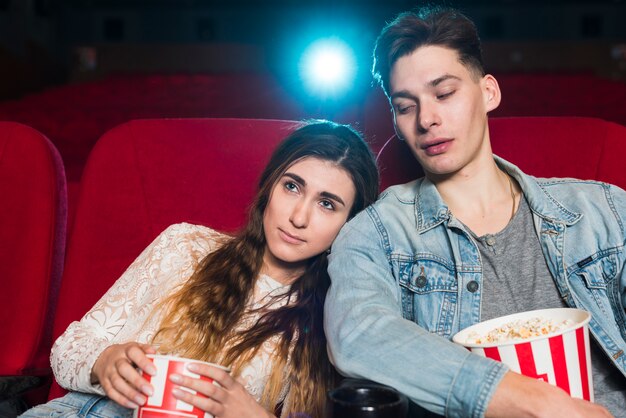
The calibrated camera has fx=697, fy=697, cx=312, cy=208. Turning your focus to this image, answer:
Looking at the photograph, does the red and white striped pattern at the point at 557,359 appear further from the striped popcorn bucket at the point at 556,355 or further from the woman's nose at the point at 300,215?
the woman's nose at the point at 300,215

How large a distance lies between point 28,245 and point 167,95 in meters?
4.45

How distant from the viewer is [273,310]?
156cm

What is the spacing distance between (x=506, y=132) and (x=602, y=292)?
0.52 metres

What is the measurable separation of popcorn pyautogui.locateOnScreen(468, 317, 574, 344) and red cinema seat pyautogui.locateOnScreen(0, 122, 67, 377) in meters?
1.02

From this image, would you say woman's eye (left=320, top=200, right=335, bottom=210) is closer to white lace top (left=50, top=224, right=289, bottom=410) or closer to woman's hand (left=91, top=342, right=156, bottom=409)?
white lace top (left=50, top=224, right=289, bottom=410)

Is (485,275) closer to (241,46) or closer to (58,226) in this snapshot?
(58,226)

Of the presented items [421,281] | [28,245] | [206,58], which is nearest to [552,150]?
[421,281]

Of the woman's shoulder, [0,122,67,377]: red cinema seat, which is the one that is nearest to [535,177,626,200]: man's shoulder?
the woman's shoulder

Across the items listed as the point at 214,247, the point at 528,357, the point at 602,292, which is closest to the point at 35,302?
the point at 214,247

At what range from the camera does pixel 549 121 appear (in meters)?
1.78

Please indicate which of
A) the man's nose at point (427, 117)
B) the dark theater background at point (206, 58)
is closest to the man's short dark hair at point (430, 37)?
the man's nose at point (427, 117)

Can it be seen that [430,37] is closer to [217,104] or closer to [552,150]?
[552,150]

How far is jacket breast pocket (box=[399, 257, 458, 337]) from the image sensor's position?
1.44 m

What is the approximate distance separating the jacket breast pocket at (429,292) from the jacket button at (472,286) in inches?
1.1
